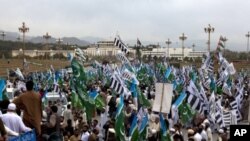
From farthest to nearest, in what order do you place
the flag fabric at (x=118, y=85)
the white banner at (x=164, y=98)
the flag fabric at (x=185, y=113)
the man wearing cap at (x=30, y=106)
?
the flag fabric at (x=118, y=85) → the flag fabric at (x=185, y=113) → the white banner at (x=164, y=98) → the man wearing cap at (x=30, y=106)

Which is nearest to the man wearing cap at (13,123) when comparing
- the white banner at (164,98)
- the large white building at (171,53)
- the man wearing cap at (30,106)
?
the man wearing cap at (30,106)

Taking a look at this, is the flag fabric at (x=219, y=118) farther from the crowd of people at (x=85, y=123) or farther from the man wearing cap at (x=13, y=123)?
the man wearing cap at (x=13, y=123)

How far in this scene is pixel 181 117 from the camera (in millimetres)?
14641

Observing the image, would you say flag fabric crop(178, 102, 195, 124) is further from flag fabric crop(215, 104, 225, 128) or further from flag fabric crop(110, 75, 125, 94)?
flag fabric crop(215, 104, 225, 128)

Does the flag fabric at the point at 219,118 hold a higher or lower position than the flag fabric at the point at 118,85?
lower

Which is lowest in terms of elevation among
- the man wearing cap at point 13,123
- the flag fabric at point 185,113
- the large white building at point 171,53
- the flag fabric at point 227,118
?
the large white building at point 171,53

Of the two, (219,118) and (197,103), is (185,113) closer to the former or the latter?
(197,103)

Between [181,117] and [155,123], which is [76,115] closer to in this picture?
[155,123]

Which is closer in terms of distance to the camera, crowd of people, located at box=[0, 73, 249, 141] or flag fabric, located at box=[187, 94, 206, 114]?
crowd of people, located at box=[0, 73, 249, 141]

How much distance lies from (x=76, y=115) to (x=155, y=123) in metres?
2.02

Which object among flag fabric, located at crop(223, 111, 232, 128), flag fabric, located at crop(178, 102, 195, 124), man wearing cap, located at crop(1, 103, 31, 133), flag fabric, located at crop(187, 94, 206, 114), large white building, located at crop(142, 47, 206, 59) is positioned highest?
man wearing cap, located at crop(1, 103, 31, 133)

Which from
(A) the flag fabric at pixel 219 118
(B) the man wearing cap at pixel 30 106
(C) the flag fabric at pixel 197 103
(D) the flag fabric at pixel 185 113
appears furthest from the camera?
(D) the flag fabric at pixel 185 113

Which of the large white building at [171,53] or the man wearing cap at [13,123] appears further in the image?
the large white building at [171,53]

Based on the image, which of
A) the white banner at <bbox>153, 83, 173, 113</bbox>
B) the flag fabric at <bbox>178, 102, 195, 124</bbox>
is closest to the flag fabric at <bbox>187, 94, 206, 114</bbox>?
the flag fabric at <bbox>178, 102, 195, 124</bbox>
